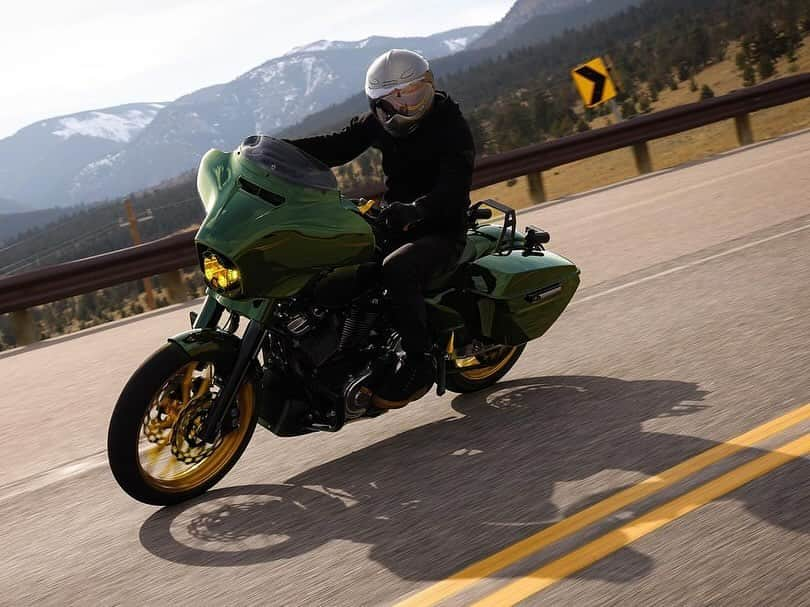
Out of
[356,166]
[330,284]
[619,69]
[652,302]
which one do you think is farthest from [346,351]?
[356,166]

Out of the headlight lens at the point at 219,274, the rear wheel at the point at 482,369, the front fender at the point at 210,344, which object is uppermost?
the headlight lens at the point at 219,274

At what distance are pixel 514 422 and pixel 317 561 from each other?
72.9 inches

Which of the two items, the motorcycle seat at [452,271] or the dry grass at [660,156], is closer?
the motorcycle seat at [452,271]

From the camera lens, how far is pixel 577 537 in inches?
157

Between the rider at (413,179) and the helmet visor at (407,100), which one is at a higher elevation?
the helmet visor at (407,100)

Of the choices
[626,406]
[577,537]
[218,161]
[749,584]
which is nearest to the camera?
[749,584]

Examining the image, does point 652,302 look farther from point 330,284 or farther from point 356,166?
point 356,166

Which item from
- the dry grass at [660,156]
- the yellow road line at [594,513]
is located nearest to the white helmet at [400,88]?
the yellow road line at [594,513]

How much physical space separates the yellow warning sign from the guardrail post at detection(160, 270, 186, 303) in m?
8.25

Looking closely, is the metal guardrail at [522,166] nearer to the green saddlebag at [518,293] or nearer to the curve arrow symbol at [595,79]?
the curve arrow symbol at [595,79]

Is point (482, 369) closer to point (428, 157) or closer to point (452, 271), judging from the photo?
point (452, 271)

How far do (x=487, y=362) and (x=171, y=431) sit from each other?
233 cm

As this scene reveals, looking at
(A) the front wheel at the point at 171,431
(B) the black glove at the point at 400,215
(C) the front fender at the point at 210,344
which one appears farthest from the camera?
(B) the black glove at the point at 400,215

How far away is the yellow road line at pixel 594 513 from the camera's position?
3.69 metres
